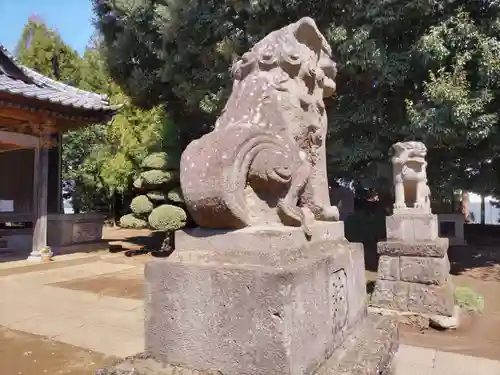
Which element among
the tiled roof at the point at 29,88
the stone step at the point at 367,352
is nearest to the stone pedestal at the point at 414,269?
the stone step at the point at 367,352

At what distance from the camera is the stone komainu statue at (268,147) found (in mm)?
1817

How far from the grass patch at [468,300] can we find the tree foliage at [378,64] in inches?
79.4

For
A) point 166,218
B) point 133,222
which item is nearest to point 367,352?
point 166,218

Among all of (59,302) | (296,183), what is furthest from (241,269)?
(59,302)

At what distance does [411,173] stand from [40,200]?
315 inches

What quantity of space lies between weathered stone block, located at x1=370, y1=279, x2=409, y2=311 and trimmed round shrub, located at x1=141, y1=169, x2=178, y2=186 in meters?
5.60

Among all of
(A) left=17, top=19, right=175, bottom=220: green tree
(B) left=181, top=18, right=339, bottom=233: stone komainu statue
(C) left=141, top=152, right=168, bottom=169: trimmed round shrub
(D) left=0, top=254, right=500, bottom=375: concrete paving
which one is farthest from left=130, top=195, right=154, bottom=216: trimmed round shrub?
(B) left=181, top=18, right=339, bottom=233: stone komainu statue

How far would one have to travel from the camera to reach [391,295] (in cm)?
561

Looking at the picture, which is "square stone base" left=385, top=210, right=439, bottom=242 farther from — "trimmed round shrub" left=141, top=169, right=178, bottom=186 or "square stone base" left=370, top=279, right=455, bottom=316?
"trimmed round shrub" left=141, top=169, right=178, bottom=186

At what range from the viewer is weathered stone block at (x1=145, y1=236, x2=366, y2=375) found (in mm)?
1592

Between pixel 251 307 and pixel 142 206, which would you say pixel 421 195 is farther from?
pixel 142 206

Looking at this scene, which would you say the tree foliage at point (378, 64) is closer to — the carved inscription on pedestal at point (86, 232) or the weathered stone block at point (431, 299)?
the weathered stone block at point (431, 299)

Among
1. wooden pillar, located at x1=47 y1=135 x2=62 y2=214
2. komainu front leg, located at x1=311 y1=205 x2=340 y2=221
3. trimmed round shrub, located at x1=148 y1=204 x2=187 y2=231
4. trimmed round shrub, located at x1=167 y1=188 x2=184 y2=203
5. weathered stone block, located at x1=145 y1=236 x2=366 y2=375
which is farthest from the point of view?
wooden pillar, located at x1=47 y1=135 x2=62 y2=214

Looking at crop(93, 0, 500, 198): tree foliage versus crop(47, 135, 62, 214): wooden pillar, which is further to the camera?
crop(47, 135, 62, 214): wooden pillar
